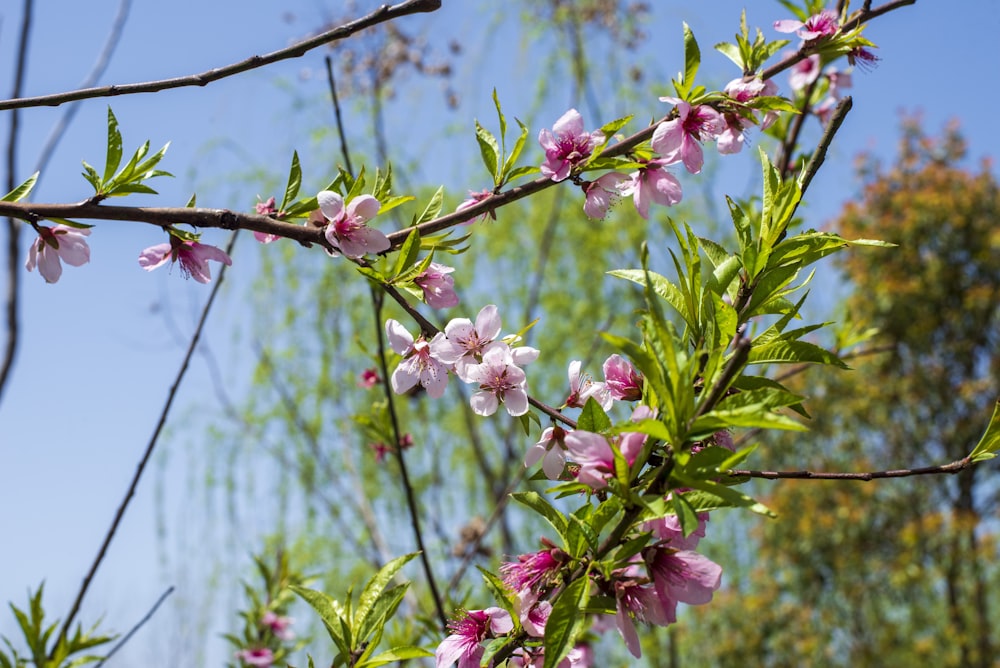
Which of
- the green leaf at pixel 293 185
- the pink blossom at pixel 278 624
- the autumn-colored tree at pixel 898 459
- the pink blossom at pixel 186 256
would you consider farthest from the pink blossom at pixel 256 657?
the autumn-colored tree at pixel 898 459

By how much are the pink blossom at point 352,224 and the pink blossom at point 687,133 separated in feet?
1.01

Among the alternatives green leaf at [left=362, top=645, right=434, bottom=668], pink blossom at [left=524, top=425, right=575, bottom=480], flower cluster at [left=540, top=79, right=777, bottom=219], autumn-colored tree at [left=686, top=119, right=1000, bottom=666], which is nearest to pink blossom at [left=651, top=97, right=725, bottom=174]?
flower cluster at [left=540, top=79, right=777, bottom=219]

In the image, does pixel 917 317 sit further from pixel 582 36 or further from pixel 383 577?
pixel 383 577

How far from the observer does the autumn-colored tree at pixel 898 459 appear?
5.42 m

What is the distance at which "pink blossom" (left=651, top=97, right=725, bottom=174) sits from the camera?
0.89 meters

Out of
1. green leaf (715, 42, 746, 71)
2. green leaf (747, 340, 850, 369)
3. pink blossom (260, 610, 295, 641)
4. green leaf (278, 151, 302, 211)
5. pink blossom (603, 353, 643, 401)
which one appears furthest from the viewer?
pink blossom (260, 610, 295, 641)

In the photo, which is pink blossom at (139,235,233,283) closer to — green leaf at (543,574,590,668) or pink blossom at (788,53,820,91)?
green leaf at (543,574,590,668)

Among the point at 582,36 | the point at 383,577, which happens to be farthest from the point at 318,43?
the point at 582,36

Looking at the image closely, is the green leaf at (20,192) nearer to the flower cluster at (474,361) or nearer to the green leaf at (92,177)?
the green leaf at (92,177)

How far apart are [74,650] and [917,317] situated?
5.56 m

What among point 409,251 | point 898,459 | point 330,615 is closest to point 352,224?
point 409,251

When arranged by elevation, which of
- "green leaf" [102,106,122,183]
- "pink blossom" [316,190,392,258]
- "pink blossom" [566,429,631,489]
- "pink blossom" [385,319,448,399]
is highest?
"green leaf" [102,106,122,183]

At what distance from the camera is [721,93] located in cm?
93

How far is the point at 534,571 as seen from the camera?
26.9 inches
